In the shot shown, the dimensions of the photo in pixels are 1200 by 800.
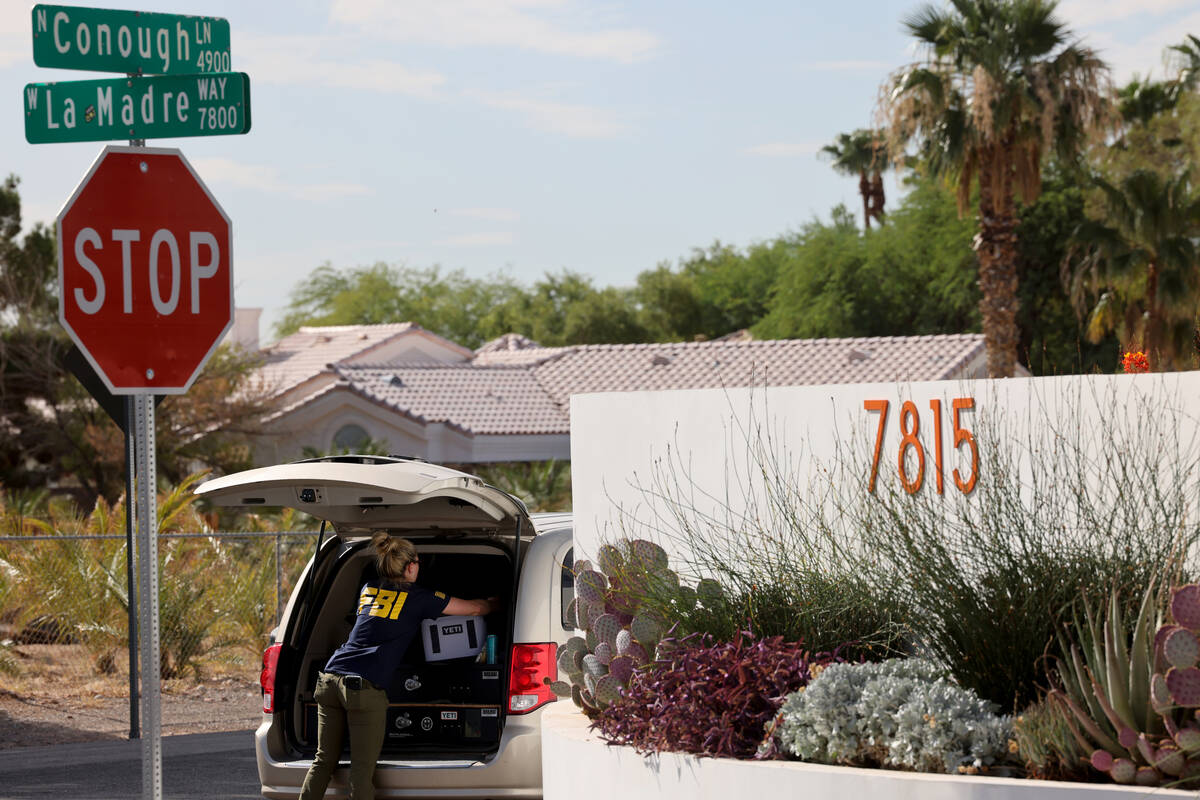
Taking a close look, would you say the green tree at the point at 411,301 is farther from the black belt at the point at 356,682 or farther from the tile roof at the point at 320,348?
the black belt at the point at 356,682

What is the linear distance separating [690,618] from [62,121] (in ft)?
11.3

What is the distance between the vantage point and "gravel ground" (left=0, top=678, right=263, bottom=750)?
13.0 meters

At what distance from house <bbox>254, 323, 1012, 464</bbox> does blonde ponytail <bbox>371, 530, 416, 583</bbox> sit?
30859mm

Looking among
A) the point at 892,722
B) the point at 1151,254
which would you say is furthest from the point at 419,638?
the point at 1151,254

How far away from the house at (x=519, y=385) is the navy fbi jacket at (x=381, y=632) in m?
30.9

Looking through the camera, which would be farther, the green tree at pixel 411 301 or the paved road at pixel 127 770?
the green tree at pixel 411 301

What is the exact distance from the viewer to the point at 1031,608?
20.1 ft

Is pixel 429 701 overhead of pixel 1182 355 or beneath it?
beneath

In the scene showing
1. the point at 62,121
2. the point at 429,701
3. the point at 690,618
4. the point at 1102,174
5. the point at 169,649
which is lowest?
the point at 169,649

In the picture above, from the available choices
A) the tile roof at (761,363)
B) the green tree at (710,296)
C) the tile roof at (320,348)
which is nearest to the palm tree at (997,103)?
the tile roof at (761,363)

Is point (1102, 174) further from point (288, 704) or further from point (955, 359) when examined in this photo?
point (288, 704)

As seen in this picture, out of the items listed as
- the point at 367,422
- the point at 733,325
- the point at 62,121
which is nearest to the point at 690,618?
the point at 62,121

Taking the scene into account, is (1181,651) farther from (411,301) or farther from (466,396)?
(411,301)

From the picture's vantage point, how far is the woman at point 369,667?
24.5 ft
